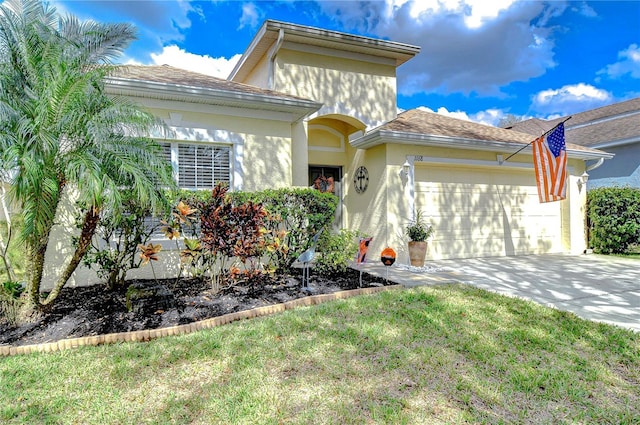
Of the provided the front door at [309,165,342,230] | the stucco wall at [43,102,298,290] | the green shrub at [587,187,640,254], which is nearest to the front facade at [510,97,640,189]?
the green shrub at [587,187,640,254]

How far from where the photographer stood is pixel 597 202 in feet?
33.9

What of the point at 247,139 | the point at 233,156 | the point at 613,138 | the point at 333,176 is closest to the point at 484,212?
the point at 333,176

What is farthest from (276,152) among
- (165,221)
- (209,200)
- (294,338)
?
(294,338)

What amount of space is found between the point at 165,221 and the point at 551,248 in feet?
34.5

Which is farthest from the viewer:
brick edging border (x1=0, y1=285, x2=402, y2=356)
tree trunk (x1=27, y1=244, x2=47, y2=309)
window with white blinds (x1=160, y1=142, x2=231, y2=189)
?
window with white blinds (x1=160, y1=142, x2=231, y2=189)

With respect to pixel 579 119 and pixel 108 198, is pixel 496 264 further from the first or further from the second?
pixel 579 119

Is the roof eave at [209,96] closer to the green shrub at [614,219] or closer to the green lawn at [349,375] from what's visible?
the green lawn at [349,375]

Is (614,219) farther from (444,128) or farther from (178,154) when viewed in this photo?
(178,154)

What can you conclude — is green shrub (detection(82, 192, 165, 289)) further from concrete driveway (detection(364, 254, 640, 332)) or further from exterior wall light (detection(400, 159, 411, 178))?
exterior wall light (detection(400, 159, 411, 178))

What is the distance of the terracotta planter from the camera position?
7754 millimetres

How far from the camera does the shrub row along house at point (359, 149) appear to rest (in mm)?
7086

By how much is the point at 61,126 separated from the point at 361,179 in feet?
23.2

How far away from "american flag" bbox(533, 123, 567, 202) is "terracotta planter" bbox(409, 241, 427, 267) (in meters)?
3.23

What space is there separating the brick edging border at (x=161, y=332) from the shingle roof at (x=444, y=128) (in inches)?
192
